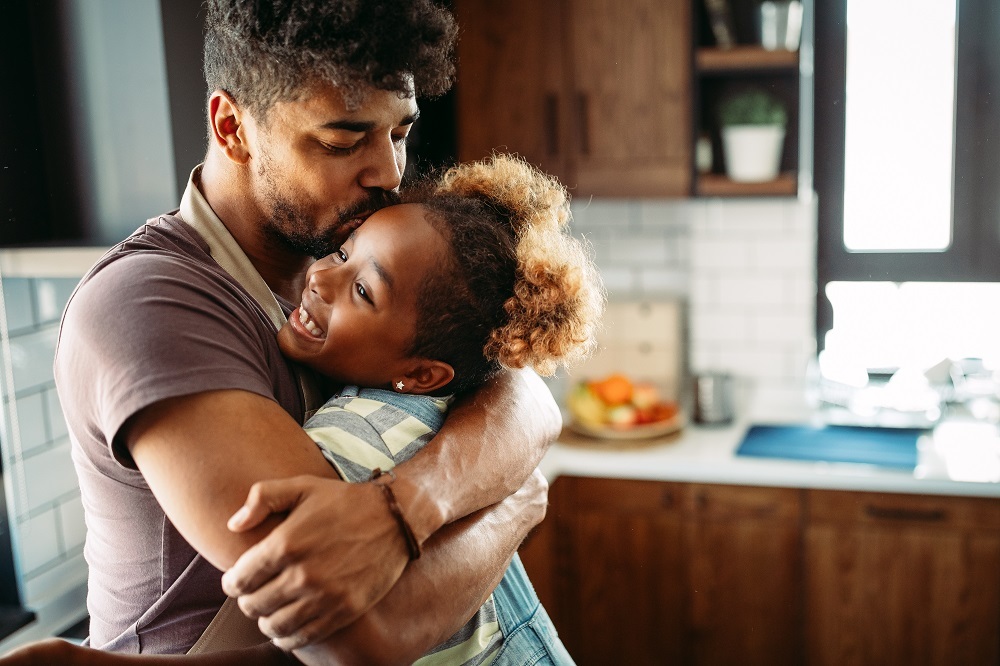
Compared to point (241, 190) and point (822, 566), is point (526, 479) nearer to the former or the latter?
point (241, 190)

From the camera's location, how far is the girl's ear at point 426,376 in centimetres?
124

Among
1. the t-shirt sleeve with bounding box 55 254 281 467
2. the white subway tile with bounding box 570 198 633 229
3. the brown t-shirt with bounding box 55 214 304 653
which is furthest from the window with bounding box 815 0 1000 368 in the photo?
the t-shirt sleeve with bounding box 55 254 281 467

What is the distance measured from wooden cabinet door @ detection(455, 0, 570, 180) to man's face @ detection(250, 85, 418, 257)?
1.85 m

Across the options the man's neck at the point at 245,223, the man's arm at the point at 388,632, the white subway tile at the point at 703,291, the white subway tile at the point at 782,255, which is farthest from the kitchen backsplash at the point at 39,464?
the white subway tile at the point at 782,255

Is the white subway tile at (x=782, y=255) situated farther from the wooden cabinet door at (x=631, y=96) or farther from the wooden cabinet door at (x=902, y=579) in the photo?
the wooden cabinet door at (x=902, y=579)

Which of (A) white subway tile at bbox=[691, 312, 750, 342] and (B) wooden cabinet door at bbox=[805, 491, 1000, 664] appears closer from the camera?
(B) wooden cabinet door at bbox=[805, 491, 1000, 664]

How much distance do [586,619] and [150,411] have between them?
233 cm

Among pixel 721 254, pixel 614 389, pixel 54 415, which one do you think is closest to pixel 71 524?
pixel 54 415

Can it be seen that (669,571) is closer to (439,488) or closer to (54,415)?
(54,415)

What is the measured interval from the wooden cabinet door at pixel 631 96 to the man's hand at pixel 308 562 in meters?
2.31

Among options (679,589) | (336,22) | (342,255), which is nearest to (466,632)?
(342,255)

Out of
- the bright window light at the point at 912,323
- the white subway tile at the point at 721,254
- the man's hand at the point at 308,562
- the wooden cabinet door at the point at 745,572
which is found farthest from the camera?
the white subway tile at the point at 721,254

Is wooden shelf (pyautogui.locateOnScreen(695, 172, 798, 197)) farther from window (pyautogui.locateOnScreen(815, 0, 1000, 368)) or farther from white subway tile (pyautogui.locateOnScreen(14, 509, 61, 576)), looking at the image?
white subway tile (pyautogui.locateOnScreen(14, 509, 61, 576))

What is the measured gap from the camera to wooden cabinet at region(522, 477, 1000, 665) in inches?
104
